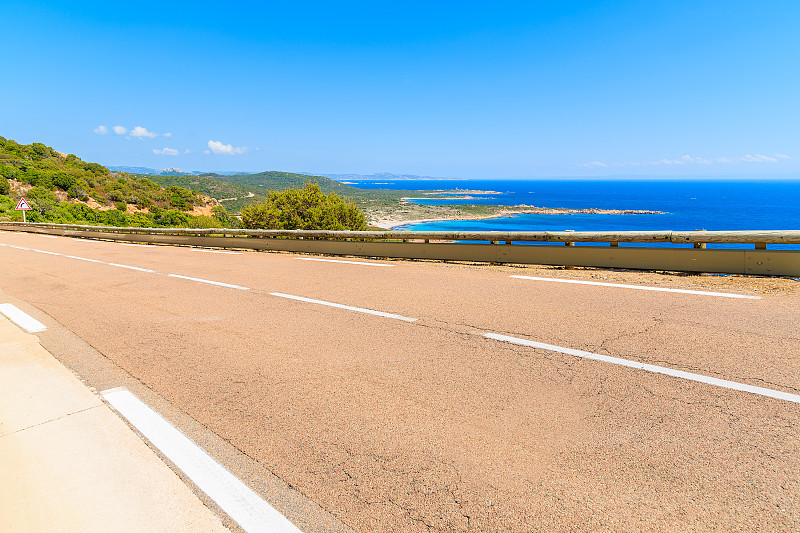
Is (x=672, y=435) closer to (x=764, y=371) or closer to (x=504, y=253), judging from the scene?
(x=764, y=371)

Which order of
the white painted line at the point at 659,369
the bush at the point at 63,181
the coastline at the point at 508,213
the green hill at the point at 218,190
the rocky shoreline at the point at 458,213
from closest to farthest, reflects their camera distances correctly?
the white painted line at the point at 659,369 → the bush at the point at 63,181 → the coastline at the point at 508,213 → the green hill at the point at 218,190 → the rocky shoreline at the point at 458,213

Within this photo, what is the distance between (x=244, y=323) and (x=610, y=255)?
6969 millimetres

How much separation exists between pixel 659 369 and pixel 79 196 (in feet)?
239

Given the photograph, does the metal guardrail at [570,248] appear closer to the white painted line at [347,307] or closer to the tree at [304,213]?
the white painted line at [347,307]

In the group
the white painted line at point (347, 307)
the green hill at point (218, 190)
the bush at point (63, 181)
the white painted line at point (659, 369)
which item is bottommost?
the white painted line at point (659, 369)

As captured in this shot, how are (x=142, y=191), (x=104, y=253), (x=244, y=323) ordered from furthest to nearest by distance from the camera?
(x=142, y=191) → (x=104, y=253) → (x=244, y=323)

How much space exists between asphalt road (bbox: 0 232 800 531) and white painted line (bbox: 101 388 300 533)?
0.21 metres

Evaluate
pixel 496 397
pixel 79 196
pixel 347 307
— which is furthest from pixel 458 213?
pixel 496 397

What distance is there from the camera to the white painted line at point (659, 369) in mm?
3504

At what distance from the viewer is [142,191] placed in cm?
7650

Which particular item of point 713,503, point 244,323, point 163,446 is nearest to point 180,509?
point 163,446

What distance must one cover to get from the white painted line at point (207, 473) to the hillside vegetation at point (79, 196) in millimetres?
49644

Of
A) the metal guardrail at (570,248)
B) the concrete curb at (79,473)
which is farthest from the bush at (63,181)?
the concrete curb at (79,473)

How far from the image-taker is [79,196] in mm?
60969
